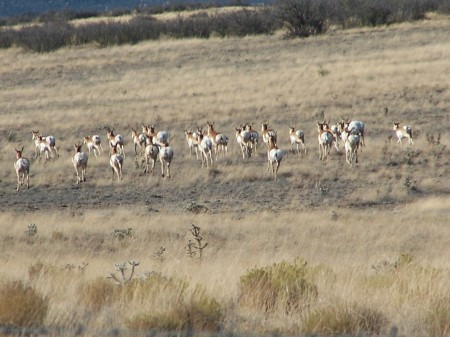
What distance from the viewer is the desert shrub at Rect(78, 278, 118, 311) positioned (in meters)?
9.16

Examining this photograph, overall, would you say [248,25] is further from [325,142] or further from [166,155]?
[166,155]

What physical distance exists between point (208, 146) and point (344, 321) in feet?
73.7

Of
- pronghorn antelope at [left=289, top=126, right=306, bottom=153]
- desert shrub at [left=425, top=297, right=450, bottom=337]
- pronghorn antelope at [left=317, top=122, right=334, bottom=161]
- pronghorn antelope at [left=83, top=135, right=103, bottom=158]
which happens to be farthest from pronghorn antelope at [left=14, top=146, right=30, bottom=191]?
desert shrub at [left=425, top=297, right=450, bottom=337]

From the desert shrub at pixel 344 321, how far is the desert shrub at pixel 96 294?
6.56ft

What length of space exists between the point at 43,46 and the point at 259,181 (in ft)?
157

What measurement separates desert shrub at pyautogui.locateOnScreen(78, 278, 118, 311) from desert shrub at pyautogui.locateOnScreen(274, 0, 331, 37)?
185 feet

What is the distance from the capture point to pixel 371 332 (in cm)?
824

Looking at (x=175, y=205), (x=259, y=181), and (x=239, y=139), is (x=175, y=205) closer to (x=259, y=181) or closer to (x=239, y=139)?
(x=259, y=181)

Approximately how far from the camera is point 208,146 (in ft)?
99.8

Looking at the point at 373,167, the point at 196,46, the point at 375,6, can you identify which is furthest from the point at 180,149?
the point at 375,6

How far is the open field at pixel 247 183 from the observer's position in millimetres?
10609

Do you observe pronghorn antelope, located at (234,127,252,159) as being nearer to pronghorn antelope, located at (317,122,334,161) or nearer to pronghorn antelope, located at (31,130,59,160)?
pronghorn antelope, located at (317,122,334,161)

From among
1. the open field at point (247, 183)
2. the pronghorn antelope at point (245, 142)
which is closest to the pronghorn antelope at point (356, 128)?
the open field at point (247, 183)

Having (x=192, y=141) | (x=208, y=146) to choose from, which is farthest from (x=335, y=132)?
(x=192, y=141)
